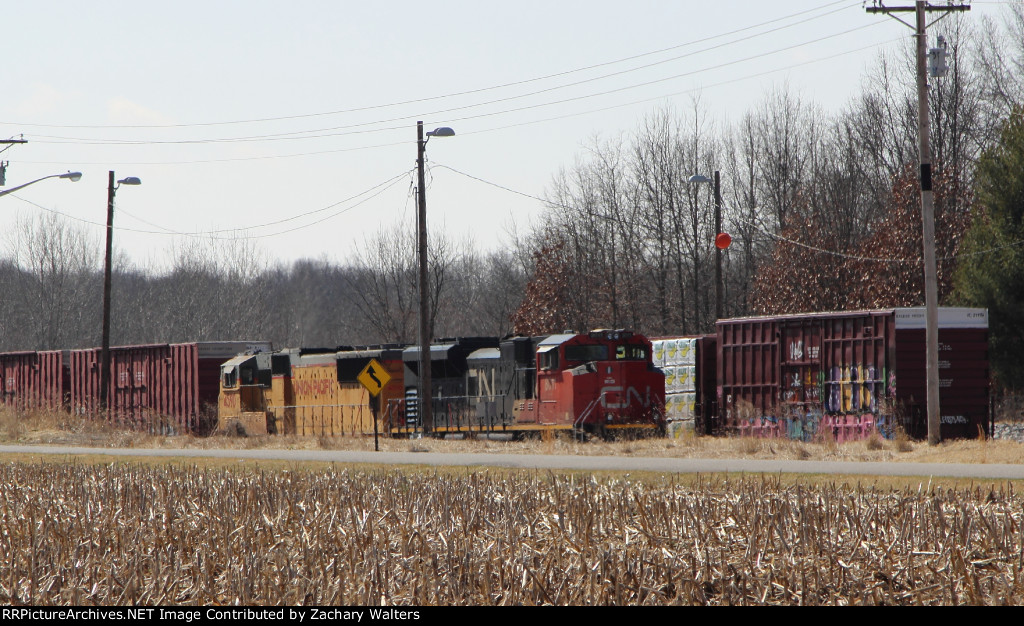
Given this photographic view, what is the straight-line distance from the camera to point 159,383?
4253 centimetres

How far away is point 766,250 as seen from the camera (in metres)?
61.3

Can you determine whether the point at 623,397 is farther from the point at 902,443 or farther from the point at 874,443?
the point at 902,443

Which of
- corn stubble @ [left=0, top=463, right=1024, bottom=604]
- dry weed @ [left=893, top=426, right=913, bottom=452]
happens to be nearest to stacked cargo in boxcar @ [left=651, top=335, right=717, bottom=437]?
dry weed @ [left=893, top=426, right=913, bottom=452]

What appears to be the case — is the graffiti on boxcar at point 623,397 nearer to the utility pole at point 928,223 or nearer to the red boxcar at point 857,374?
the red boxcar at point 857,374

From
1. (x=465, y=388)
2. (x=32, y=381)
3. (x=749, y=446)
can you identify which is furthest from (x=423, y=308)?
(x=32, y=381)

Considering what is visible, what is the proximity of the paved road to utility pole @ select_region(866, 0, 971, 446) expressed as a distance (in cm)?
520

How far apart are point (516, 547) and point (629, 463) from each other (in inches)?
479

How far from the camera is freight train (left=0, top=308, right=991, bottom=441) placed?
27422 mm

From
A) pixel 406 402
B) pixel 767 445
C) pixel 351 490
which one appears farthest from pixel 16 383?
pixel 351 490

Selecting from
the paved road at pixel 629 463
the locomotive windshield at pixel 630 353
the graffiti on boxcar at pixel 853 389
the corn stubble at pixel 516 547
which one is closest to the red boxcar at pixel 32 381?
the paved road at pixel 629 463

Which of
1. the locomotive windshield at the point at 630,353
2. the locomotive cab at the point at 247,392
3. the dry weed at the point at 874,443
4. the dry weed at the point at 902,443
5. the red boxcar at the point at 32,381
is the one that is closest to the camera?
the dry weed at the point at 902,443

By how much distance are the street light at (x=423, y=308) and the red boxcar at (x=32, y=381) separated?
1886cm

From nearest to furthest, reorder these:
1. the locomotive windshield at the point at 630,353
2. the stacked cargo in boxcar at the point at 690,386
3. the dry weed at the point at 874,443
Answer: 1. the dry weed at the point at 874,443
2. the locomotive windshield at the point at 630,353
3. the stacked cargo in boxcar at the point at 690,386

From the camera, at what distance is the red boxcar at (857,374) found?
26.8m
